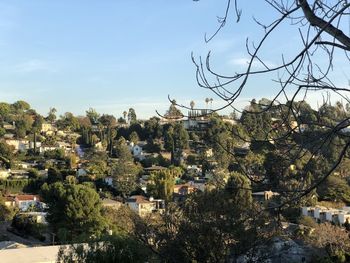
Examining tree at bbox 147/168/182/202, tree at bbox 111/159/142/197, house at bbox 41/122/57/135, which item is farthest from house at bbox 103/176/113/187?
house at bbox 41/122/57/135

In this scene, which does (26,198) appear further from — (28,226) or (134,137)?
(134,137)

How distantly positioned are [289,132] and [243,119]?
0.38 metres

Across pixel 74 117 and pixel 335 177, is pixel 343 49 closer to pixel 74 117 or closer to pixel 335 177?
pixel 335 177

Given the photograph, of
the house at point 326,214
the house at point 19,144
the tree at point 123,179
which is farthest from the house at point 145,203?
the house at point 19,144

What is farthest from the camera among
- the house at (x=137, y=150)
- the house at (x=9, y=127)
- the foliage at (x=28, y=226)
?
the house at (x=9, y=127)

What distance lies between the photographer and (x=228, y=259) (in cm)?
1141

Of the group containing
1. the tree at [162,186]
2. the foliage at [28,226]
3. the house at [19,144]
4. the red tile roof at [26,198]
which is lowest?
the foliage at [28,226]

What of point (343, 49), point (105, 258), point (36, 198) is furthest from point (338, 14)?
point (36, 198)

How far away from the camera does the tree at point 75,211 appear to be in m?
19.2

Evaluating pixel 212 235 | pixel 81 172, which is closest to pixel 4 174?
pixel 81 172

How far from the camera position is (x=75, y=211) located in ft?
63.7

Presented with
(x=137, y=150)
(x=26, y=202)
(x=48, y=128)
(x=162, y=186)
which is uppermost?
(x=48, y=128)

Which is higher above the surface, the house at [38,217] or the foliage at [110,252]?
the foliage at [110,252]

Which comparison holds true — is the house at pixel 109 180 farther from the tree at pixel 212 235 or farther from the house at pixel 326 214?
the tree at pixel 212 235
